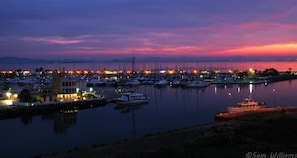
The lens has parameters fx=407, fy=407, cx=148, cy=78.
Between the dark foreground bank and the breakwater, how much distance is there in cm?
1276

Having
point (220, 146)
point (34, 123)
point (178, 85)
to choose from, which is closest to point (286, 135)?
point (220, 146)

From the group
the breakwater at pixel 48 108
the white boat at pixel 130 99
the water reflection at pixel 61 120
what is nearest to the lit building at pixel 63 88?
the breakwater at pixel 48 108

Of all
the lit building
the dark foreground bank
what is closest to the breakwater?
the lit building

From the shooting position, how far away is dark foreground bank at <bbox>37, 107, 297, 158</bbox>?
1093 centimetres

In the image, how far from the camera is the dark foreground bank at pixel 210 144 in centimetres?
1093

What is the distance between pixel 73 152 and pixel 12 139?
18.9 feet

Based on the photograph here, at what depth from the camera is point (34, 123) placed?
77.4 ft

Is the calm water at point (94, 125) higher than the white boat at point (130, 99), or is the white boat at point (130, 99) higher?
the white boat at point (130, 99)

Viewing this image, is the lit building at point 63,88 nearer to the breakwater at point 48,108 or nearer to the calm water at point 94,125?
the breakwater at point 48,108

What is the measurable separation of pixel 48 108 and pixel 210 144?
60.0ft

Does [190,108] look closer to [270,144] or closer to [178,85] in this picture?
[270,144]

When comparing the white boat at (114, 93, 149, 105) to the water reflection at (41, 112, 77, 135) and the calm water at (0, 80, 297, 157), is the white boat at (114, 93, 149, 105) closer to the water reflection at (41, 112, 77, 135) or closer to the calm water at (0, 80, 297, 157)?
the calm water at (0, 80, 297, 157)

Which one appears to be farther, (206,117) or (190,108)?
(190,108)

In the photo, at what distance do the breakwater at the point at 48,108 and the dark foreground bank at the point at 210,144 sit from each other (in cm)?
1276
